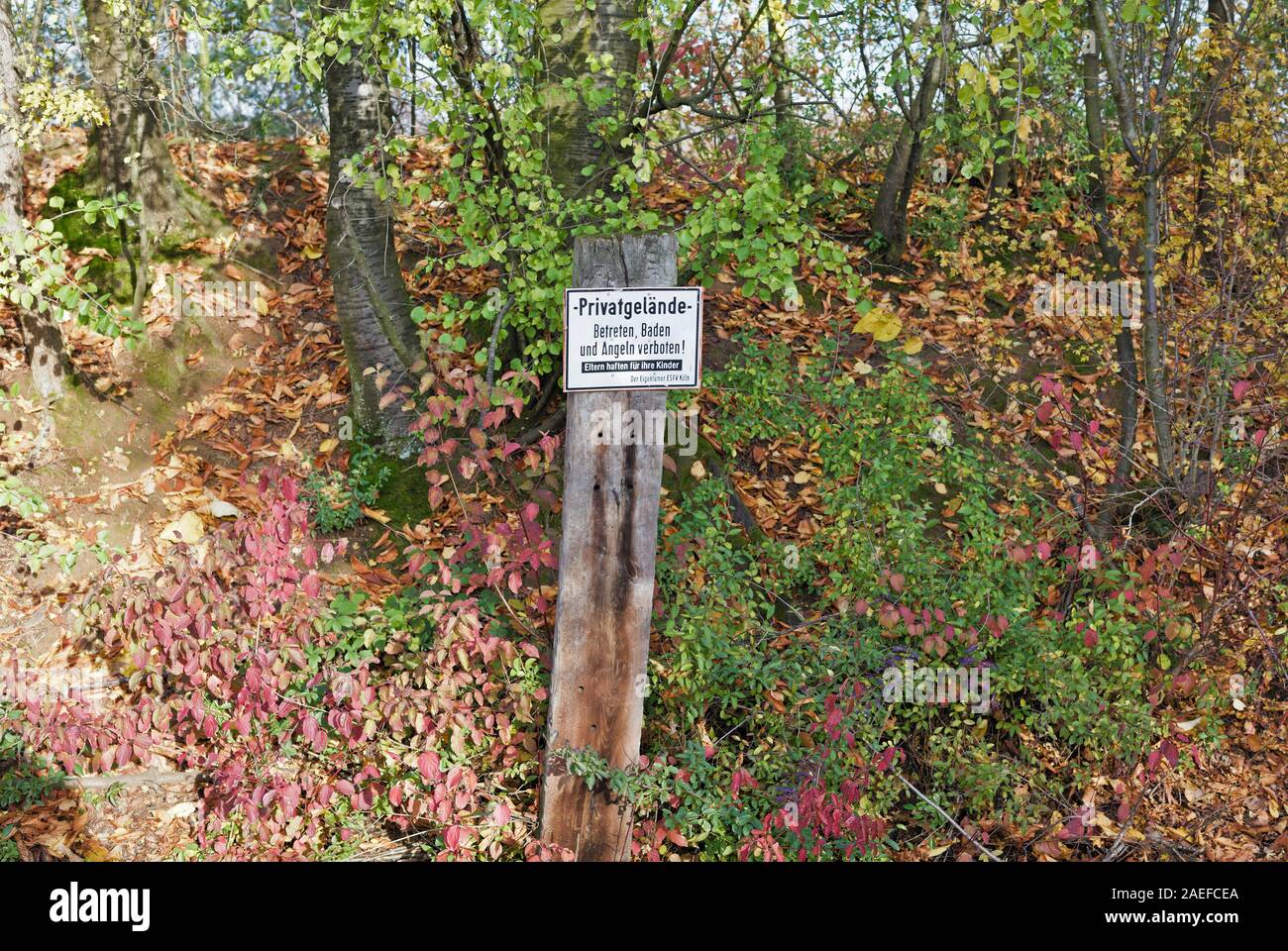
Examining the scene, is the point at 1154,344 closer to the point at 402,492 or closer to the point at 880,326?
the point at 880,326

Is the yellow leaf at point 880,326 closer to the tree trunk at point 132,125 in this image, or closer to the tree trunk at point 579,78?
the tree trunk at point 579,78

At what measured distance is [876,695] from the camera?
4.85 meters

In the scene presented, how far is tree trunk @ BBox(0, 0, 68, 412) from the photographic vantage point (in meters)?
5.81

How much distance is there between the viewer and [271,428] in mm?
6730

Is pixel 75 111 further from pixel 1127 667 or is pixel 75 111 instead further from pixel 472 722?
pixel 1127 667

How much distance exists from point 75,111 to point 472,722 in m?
4.50

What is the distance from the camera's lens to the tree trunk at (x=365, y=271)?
6121 mm

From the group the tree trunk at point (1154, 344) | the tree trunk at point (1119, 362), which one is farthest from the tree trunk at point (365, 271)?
the tree trunk at point (1154, 344)

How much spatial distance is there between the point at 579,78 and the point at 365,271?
1.71 m

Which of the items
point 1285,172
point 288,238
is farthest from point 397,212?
point 1285,172

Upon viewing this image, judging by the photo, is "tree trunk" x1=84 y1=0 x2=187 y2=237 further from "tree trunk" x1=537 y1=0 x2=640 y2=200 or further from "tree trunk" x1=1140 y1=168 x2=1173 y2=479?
"tree trunk" x1=1140 y1=168 x2=1173 y2=479

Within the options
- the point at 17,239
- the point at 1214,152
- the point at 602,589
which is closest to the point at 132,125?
the point at 17,239

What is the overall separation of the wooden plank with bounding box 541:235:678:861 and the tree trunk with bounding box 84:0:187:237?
181 inches

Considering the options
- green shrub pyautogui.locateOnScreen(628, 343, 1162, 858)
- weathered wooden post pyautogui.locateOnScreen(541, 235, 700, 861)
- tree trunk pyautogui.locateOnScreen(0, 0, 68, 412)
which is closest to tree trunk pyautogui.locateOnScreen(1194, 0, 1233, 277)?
green shrub pyautogui.locateOnScreen(628, 343, 1162, 858)
